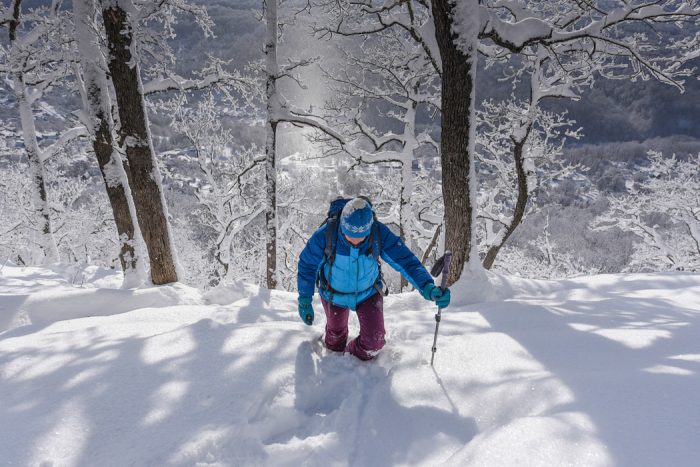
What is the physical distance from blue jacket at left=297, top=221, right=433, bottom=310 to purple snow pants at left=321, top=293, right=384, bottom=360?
0.07m

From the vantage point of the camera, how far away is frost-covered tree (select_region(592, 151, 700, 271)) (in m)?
17.7

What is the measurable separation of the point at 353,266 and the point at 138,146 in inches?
178

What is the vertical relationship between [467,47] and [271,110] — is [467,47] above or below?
above

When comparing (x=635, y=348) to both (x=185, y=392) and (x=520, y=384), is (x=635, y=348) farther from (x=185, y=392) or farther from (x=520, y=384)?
(x=185, y=392)

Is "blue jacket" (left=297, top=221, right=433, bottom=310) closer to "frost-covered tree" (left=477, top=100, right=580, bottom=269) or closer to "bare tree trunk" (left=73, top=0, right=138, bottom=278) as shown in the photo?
"bare tree trunk" (left=73, top=0, right=138, bottom=278)

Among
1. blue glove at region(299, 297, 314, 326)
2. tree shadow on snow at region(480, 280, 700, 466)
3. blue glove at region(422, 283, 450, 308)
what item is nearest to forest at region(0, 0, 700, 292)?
tree shadow on snow at region(480, 280, 700, 466)

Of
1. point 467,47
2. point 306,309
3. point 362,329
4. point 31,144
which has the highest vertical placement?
point 467,47

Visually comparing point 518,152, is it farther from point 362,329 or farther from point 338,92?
point 362,329

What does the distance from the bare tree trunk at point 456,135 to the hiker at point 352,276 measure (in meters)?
2.07

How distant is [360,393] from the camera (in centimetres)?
261

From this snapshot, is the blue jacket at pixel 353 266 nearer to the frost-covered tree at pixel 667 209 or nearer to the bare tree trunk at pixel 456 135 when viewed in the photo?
the bare tree trunk at pixel 456 135

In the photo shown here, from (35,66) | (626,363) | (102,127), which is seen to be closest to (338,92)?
(102,127)

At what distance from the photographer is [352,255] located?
10.0 feet

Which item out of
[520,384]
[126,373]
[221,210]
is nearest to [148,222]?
[126,373]
